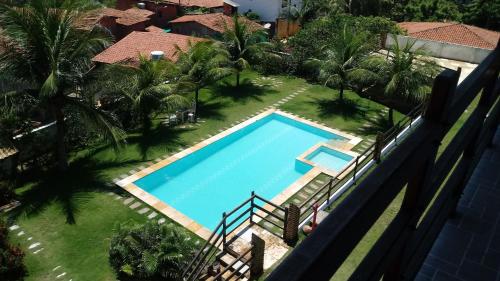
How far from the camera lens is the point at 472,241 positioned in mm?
3609

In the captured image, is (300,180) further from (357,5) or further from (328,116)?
(357,5)

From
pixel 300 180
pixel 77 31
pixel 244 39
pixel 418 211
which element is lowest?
pixel 300 180

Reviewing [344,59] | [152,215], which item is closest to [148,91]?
[152,215]

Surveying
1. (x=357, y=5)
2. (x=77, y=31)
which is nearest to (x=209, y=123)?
(x=77, y=31)

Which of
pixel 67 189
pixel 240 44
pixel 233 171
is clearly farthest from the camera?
pixel 240 44

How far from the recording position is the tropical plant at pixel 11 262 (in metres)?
9.02

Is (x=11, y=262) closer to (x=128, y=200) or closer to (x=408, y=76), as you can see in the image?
(x=128, y=200)

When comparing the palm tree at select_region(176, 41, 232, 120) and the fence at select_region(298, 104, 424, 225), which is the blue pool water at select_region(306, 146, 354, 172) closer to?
the fence at select_region(298, 104, 424, 225)

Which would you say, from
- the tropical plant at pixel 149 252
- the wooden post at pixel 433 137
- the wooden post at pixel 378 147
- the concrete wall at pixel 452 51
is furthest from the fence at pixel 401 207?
the concrete wall at pixel 452 51

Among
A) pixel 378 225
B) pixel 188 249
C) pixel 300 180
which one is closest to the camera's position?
pixel 188 249

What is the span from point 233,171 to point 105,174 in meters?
4.31

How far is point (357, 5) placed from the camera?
124 ft

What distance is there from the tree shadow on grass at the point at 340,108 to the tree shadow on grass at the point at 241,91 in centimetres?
258

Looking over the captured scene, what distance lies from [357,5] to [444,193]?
3783 cm
